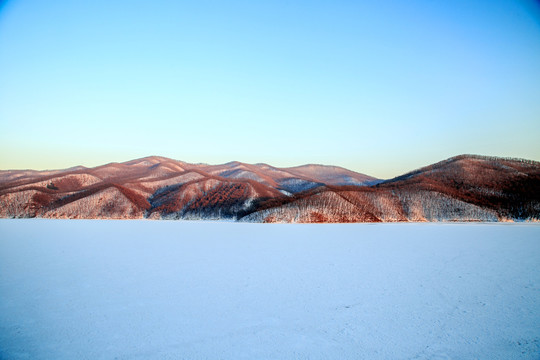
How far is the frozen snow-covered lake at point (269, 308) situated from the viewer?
A: 679cm

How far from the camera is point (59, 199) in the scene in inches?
3056

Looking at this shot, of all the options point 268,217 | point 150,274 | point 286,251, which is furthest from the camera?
point 268,217

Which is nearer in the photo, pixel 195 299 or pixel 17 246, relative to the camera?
pixel 195 299

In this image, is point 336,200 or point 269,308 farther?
point 336,200

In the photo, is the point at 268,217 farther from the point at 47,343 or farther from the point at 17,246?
the point at 47,343

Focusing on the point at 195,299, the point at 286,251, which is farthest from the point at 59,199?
the point at 195,299

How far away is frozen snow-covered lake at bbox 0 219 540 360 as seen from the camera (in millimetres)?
6789

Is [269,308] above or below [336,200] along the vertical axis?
above

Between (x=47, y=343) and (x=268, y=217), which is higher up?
(x=47, y=343)

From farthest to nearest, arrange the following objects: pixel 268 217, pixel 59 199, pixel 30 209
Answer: pixel 59 199 → pixel 30 209 → pixel 268 217

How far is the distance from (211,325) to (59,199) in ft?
280

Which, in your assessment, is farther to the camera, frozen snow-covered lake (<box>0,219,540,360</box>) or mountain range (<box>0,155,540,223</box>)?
mountain range (<box>0,155,540,223</box>)

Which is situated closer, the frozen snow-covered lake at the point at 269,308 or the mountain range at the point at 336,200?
the frozen snow-covered lake at the point at 269,308

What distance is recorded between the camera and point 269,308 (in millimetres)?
9180
